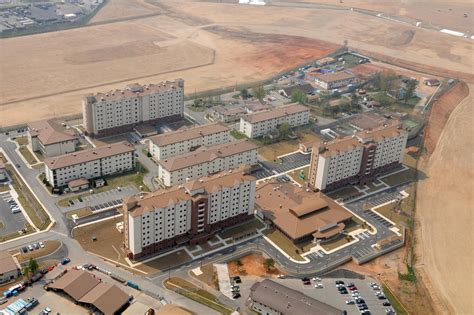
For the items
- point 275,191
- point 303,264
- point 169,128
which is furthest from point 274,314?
point 169,128

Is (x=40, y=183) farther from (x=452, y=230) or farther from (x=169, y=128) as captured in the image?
A: (x=452, y=230)

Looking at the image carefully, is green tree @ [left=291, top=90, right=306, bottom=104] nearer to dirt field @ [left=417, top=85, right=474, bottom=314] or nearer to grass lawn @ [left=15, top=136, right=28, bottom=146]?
dirt field @ [left=417, top=85, right=474, bottom=314]

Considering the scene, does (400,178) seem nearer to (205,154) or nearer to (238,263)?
(205,154)

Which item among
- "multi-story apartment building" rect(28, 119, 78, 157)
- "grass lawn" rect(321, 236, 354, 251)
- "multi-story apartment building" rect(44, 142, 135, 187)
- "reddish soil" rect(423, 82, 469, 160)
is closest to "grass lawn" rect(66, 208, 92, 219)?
"multi-story apartment building" rect(44, 142, 135, 187)

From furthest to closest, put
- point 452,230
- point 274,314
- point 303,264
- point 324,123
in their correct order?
point 324,123
point 452,230
point 303,264
point 274,314

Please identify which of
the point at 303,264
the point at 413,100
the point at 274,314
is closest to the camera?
the point at 274,314

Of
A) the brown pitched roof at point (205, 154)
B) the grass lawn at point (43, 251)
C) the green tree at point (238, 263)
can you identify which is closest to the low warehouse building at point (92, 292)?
the grass lawn at point (43, 251)
